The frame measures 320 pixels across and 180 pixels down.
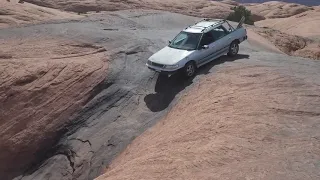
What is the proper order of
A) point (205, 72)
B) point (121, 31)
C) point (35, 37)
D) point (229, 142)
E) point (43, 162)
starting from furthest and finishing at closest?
point (121, 31) < point (35, 37) < point (205, 72) < point (43, 162) < point (229, 142)

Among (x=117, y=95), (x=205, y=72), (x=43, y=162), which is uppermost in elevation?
(x=205, y=72)

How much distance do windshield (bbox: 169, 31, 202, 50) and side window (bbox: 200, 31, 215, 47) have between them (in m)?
0.17

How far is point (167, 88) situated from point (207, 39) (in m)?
2.51

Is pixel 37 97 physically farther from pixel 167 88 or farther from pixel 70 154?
pixel 167 88

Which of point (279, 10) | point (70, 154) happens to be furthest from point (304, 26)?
point (70, 154)

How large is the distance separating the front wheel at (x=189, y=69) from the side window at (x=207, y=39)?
0.93 meters

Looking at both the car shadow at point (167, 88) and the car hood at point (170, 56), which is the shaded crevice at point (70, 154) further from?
the car hood at point (170, 56)

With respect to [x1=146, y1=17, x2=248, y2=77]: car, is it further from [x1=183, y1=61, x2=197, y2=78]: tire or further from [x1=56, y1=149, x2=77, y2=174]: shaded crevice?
[x1=56, y1=149, x2=77, y2=174]: shaded crevice

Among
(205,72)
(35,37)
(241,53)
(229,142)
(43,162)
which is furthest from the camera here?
(35,37)

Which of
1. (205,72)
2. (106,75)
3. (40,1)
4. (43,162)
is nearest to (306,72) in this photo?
(205,72)

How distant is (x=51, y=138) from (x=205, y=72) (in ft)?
20.9

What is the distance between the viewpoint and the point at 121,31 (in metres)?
22.7

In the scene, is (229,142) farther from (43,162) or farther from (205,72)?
(43,162)

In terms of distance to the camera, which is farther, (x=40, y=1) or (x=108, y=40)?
(x=40, y=1)
